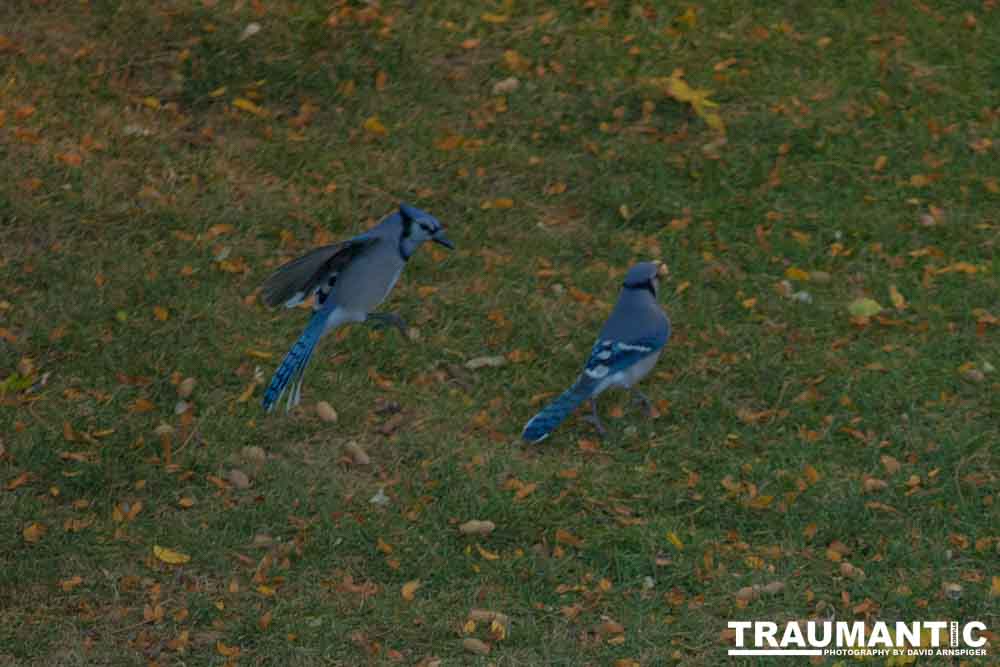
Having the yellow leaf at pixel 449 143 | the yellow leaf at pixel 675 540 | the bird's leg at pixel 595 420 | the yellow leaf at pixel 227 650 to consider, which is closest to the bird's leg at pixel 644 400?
the bird's leg at pixel 595 420

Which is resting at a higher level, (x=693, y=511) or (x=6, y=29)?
(x=6, y=29)

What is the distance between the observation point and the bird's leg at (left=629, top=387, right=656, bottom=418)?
7512 mm

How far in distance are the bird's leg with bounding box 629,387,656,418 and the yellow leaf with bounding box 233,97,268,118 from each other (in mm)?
3687

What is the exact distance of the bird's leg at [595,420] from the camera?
7355mm

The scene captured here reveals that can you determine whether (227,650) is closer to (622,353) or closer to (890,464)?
(622,353)

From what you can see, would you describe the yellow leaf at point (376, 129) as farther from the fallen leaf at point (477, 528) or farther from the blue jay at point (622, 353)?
the fallen leaf at point (477, 528)

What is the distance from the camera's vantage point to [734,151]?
9.84 metres

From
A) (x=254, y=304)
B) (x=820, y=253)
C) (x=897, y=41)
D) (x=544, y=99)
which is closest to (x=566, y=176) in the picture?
(x=544, y=99)

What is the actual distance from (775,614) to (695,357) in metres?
2.04

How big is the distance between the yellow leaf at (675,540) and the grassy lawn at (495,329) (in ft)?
0.15

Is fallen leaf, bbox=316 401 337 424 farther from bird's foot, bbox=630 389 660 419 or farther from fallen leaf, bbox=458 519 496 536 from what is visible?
bird's foot, bbox=630 389 660 419

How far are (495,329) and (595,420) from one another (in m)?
1.02

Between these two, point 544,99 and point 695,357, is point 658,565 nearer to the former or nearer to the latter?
point 695,357

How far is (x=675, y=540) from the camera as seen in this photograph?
259 inches
